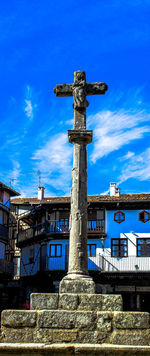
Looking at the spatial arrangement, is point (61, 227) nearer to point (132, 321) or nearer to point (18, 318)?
point (18, 318)

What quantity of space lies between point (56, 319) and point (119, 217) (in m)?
22.5

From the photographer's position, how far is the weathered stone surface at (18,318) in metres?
6.95

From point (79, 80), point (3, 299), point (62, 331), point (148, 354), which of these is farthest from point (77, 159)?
point (3, 299)

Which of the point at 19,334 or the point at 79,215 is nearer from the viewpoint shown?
the point at 19,334

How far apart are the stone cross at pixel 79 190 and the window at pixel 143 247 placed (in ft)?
65.1

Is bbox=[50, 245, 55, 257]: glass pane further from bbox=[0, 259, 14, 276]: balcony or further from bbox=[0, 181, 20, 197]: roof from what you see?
bbox=[0, 181, 20, 197]: roof

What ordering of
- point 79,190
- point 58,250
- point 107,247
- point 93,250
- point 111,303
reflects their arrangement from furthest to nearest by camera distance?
point 58,250 < point 93,250 < point 107,247 < point 79,190 < point 111,303

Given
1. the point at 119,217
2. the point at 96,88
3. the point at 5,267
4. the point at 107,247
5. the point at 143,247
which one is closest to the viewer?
the point at 96,88

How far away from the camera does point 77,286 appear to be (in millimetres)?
7777

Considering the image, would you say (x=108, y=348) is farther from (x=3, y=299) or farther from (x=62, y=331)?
(x=3, y=299)

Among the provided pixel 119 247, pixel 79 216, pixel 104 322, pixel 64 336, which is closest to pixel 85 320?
pixel 104 322

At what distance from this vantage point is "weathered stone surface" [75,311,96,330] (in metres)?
6.91

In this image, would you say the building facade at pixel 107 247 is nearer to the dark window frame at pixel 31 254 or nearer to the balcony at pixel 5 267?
the dark window frame at pixel 31 254

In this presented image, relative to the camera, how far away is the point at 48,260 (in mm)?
28797
